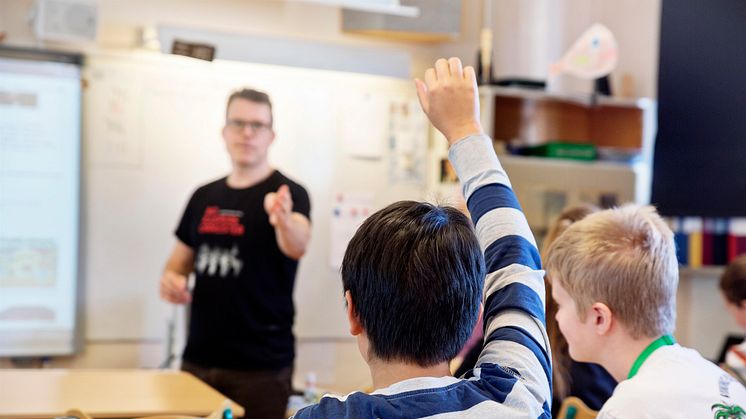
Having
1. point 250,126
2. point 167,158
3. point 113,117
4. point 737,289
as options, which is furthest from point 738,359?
point 113,117

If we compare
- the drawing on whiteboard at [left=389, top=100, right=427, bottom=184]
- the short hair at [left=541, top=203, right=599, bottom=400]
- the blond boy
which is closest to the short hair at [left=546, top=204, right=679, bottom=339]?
the blond boy

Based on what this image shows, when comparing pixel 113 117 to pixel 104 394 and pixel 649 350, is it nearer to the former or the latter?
pixel 104 394

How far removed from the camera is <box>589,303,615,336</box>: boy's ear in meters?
1.82

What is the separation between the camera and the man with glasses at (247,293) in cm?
352

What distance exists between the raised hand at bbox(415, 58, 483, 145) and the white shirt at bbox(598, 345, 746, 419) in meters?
0.61

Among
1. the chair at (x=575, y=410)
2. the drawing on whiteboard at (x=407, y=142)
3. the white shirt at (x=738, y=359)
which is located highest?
the drawing on whiteboard at (x=407, y=142)

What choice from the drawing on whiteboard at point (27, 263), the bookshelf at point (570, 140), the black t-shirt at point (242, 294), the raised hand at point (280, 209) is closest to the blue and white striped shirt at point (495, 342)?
the raised hand at point (280, 209)

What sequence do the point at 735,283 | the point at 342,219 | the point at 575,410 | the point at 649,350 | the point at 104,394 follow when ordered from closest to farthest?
the point at 649,350 < the point at 575,410 < the point at 104,394 < the point at 735,283 < the point at 342,219

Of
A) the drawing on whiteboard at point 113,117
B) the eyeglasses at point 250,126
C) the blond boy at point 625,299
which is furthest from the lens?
the drawing on whiteboard at point 113,117

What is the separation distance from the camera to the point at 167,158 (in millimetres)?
4488

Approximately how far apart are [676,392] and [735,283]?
1531 millimetres

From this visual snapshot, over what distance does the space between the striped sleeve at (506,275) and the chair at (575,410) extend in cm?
113

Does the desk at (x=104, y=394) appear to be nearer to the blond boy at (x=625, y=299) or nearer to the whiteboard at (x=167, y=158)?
the blond boy at (x=625, y=299)

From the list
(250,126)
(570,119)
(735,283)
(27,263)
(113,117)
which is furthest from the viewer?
(570,119)
